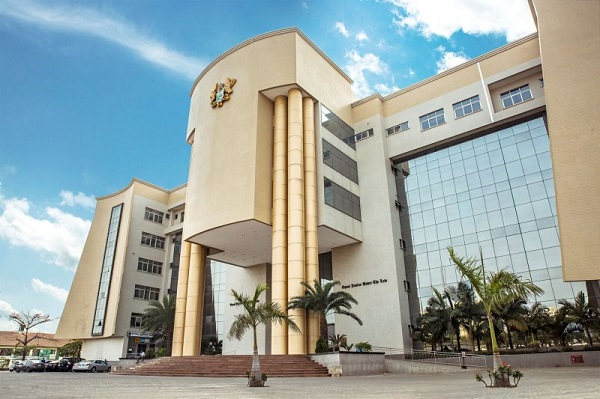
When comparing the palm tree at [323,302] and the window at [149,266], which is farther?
the window at [149,266]

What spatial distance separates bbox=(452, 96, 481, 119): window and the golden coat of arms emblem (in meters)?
20.1

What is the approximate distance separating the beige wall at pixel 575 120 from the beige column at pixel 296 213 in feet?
55.2

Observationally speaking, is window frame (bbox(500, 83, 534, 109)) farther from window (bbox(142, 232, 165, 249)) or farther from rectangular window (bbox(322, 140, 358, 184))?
window (bbox(142, 232, 165, 249))

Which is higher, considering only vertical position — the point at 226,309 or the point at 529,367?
the point at 226,309

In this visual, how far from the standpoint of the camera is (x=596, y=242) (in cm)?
2045

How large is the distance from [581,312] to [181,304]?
3141cm

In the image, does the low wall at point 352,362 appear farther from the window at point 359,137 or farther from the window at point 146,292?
the window at point 146,292

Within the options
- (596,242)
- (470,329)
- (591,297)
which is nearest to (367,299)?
(470,329)

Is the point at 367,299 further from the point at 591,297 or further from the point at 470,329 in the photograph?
the point at 591,297

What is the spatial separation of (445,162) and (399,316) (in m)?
14.2

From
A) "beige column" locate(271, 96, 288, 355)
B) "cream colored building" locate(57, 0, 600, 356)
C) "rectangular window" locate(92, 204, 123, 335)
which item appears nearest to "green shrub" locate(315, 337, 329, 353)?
"cream colored building" locate(57, 0, 600, 356)

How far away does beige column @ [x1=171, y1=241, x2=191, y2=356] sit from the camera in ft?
123

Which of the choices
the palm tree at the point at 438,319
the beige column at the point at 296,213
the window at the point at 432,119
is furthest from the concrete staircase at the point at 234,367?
the window at the point at 432,119

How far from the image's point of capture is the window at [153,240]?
56.3m
